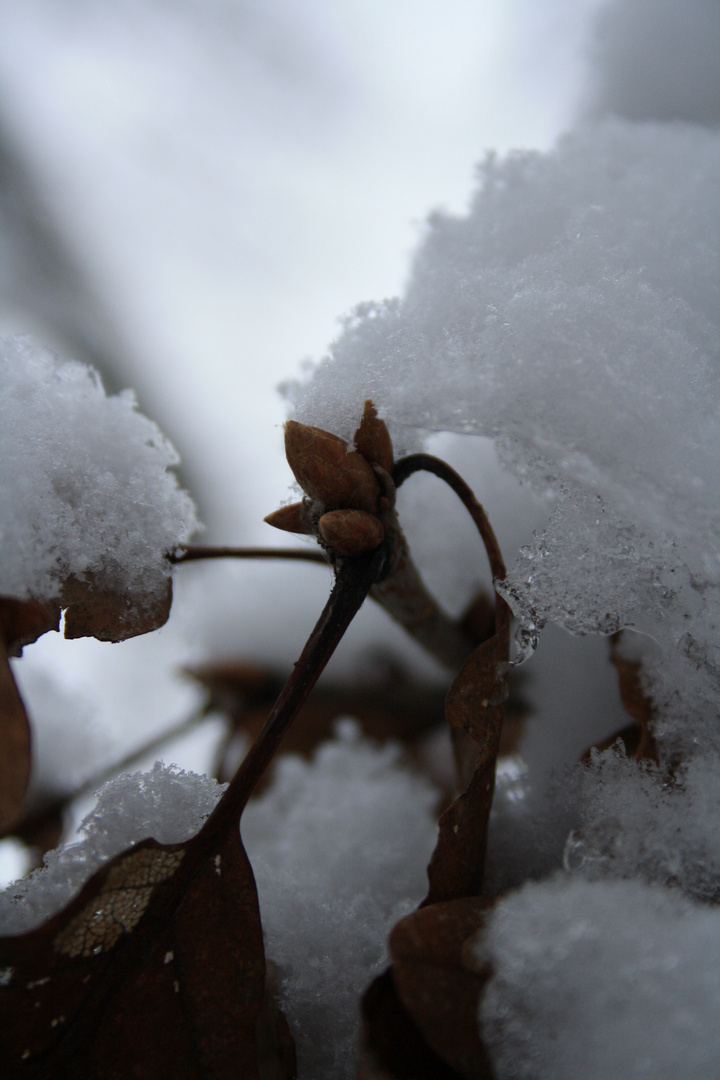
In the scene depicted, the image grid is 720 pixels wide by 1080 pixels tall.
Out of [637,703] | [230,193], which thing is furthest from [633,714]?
[230,193]

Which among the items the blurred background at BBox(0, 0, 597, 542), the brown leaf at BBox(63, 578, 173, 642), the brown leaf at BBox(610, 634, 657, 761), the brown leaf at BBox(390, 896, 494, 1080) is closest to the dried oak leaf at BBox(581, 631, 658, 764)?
the brown leaf at BBox(610, 634, 657, 761)

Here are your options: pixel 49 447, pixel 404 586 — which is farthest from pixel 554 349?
pixel 49 447

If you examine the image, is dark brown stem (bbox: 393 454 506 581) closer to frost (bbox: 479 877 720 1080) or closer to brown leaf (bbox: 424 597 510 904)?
brown leaf (bbox: 424 597 510 904)

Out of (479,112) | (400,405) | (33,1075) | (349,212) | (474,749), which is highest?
(479,112)

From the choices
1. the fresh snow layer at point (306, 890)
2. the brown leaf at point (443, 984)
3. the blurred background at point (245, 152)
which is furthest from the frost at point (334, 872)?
the blurred background at point (245, 152)

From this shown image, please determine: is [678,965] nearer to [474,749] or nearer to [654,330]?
[474,749]
